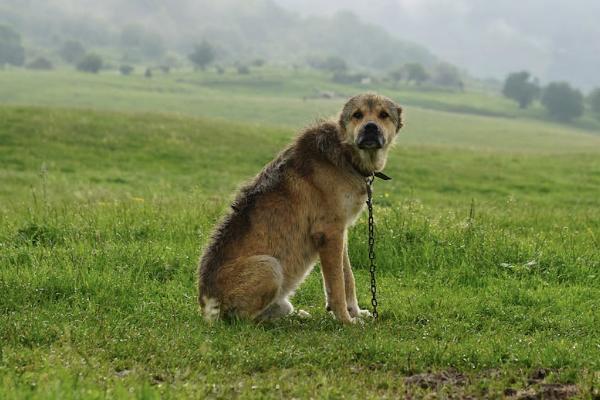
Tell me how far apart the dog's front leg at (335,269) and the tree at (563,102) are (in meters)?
154

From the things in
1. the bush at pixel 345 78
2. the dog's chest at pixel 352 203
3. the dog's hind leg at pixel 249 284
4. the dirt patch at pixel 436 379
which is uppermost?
the bush at pixel 345 78

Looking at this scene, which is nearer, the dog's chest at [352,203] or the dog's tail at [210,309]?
the dog's tail at [210,309]

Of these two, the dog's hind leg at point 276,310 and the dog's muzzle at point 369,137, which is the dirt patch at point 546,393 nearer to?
the dog's hind leg at point 276,310

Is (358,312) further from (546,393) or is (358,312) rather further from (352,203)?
(546,393)

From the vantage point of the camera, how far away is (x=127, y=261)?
9.24 m

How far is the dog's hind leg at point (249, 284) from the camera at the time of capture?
7277mm

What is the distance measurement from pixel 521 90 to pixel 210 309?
568ft

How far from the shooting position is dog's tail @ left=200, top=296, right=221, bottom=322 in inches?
290

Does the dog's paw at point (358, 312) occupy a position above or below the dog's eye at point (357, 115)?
below

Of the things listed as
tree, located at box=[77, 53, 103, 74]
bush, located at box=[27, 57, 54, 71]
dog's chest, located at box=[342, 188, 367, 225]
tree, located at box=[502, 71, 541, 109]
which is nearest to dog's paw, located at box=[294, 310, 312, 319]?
dog's chest, located at box=[342, 188, 367, 225]

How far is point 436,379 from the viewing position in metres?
5.87

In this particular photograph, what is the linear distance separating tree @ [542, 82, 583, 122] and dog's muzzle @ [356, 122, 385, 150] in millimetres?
154301

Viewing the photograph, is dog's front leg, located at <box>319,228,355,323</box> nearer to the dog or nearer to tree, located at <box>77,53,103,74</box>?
the dog

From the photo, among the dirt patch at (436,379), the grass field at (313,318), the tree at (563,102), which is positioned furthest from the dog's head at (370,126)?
the tree at (563,102)
